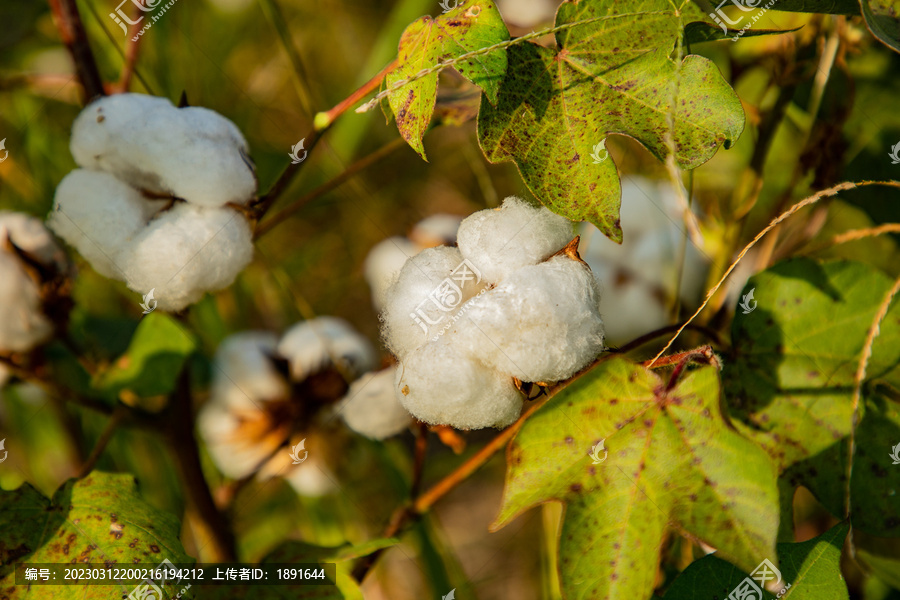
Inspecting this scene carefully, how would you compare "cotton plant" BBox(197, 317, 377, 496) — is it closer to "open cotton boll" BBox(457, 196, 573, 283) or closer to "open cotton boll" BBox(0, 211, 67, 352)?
"open cotton boll" BBox(0, 211, 67, 352)

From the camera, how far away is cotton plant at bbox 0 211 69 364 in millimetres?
910

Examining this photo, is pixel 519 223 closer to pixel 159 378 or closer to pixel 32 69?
pixel 159 378

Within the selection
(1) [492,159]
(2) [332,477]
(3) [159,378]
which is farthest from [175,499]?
(1) [492,159]

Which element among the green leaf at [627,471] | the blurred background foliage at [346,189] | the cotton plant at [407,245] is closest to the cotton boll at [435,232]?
the cotton plant at [407,245]

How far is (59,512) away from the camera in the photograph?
75 cm

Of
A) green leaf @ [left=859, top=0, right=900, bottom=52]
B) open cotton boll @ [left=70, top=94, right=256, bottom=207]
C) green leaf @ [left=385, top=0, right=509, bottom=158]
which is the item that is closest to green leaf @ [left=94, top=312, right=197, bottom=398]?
open cotton boll @ [left=70, top=94, right=256, bottom=207]

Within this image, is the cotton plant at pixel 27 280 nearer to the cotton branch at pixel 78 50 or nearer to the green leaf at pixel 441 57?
the cotton branch at pixel 78 50

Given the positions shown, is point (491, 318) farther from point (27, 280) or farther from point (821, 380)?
point (27, 280)

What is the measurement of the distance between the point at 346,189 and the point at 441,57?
3.16ft

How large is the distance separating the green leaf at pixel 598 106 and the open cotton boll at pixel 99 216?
0.42 m

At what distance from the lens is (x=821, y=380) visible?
798 millimetres

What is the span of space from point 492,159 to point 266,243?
1388 millimetres

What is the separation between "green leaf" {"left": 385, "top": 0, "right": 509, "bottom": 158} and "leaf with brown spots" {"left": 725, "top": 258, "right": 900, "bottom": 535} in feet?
1.49

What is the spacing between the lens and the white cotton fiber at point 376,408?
1.05 meters
